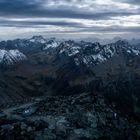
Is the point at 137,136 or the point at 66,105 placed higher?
the point at 66,105

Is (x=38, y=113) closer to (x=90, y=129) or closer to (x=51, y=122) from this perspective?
(x=51, y=122)

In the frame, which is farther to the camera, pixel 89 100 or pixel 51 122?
pixel 89 100

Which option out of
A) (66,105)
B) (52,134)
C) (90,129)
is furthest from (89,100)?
(52,134)

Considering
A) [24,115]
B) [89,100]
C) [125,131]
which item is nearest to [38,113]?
[24,115]

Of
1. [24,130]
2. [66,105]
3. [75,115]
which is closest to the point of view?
[24,130]

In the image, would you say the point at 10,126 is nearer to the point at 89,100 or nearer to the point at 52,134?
the point at 52,134

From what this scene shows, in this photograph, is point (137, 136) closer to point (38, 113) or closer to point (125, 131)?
point (125, 131)

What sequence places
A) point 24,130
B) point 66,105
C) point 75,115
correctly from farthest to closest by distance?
point 66,105, point 75,115, point 24,130

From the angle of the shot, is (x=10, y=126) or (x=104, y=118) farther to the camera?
(x=104, y=118)
